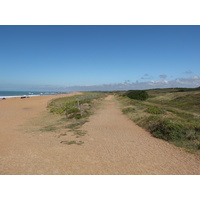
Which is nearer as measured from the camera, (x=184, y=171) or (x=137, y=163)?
(x=184, y=171)

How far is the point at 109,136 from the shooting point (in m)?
9.71

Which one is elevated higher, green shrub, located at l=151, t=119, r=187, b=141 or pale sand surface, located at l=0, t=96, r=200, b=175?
green shrub, located at l=151, t=119, r=187, b=141

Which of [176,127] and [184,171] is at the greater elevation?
[176,127]

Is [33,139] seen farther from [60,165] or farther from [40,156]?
[60,165]

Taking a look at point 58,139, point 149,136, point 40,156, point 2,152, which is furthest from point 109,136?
point 2,152

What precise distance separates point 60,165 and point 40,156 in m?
1.43

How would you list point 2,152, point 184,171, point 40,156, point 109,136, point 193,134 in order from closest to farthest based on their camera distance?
point 184,171 < point 40,156 < point 2,152 < point 193,134 < point 109,136

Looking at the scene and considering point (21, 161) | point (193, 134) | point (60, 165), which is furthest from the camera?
point (193, 134)

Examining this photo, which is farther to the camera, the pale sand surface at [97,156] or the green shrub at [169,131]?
the green shrub at [169,131]

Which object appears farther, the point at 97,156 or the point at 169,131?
the point at 169,131

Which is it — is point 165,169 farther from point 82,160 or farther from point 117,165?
point 82,160

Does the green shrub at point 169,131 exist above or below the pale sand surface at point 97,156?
above

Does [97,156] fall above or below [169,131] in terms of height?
below

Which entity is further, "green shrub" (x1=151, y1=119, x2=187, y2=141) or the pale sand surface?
"green shrub" (x1=151, y1=119, x2=187, y2=141)
